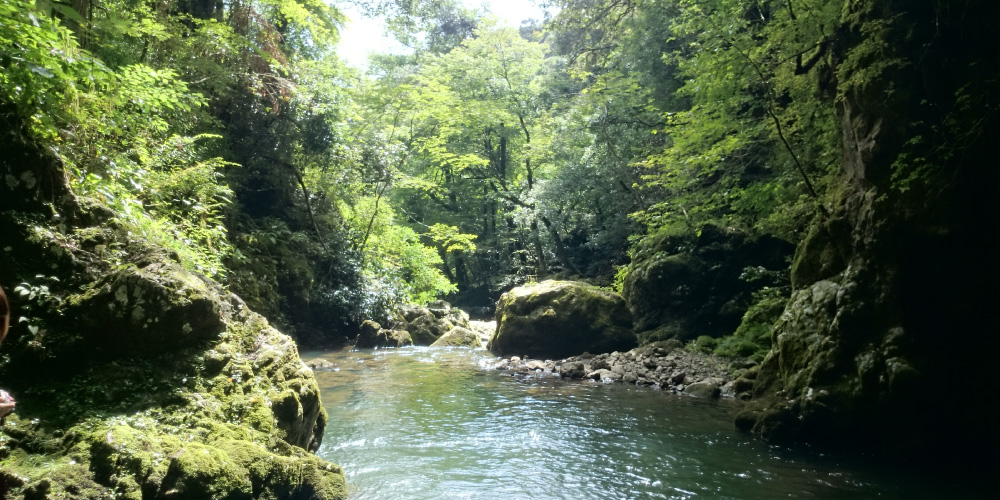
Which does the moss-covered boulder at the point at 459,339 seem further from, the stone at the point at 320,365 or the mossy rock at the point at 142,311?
the mossy rock at the point at 142,311

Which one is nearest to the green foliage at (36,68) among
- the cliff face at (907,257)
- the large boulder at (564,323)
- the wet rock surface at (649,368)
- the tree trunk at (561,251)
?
the cliff face at (907,257)

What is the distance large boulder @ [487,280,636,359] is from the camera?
14.2 m

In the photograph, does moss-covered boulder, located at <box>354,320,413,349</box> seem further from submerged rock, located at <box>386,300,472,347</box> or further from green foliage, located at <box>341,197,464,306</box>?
submerged rock, located at <box>386,300,472,347</box>

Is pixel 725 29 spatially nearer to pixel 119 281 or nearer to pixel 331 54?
pixel 119 281

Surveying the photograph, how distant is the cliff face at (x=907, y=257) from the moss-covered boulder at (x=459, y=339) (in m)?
11.0

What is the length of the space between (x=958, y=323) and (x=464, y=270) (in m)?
27.2

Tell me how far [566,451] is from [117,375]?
16.2 ft

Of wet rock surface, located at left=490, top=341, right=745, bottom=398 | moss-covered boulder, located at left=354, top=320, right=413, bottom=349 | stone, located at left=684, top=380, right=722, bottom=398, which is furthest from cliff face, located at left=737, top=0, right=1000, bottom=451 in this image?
moss-covered boulder, located at left=354, top=320, right=413, bottom=349

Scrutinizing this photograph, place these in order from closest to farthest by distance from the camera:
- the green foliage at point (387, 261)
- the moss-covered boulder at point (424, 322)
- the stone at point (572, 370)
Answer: the stone at point (572, 370) → the green foliage at point (387, 261) → the moss-covered boulder at point (424, 322)

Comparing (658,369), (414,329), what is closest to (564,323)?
(658,369)

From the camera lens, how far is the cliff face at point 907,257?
6148mm

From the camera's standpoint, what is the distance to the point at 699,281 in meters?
14.3

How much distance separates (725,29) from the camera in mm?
10984

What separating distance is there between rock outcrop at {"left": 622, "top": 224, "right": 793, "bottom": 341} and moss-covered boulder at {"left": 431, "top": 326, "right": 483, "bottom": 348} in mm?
5285
